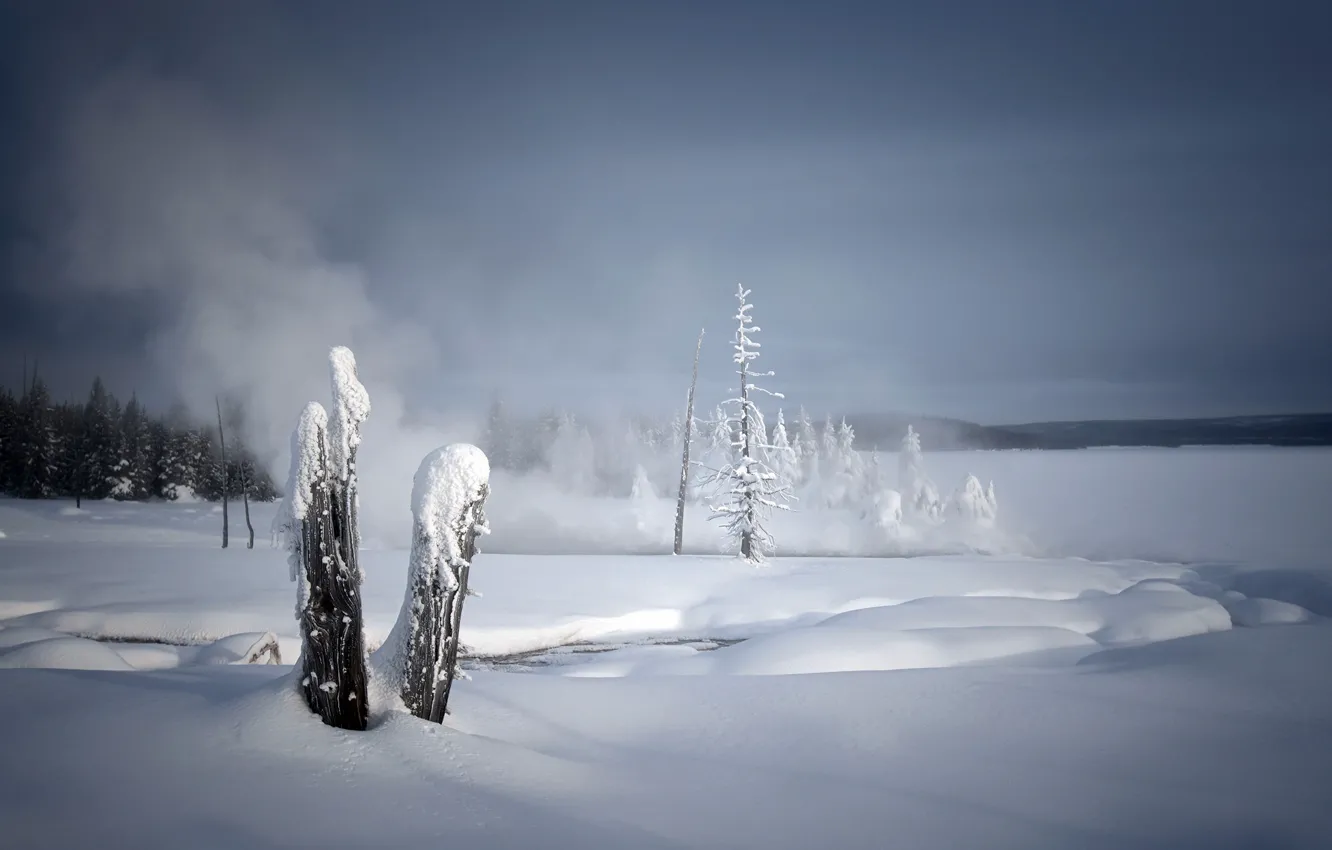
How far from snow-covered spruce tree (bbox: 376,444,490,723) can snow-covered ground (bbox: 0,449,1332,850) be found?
1.42 feet

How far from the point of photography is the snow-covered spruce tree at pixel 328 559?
5.75 metres

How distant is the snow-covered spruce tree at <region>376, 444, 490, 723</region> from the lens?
247 inches

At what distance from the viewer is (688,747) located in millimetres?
6867

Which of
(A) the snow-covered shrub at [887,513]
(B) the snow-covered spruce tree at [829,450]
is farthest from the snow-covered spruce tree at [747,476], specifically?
(B) the snow-covered spruce tree at [829,450]

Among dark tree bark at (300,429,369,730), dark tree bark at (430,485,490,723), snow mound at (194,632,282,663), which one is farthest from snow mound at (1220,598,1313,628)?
snow mound at (194,632,282,663)

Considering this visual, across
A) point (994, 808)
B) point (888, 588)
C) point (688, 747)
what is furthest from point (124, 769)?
point (888, 588)

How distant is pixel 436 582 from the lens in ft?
21.1

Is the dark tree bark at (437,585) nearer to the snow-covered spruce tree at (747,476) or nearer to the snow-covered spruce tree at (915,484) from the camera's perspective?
the snow-covered spruce tree at (747,476)

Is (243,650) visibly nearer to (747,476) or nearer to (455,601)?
(455,601)

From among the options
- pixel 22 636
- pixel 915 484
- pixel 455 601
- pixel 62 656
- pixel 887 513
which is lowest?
pixel 887 513

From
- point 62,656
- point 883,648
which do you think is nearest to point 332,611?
point 62,656

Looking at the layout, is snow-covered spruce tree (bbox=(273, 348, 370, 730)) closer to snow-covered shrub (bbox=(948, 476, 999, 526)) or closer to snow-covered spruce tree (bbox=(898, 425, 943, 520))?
snow-covered spruce tree (bbox=(898, 425, 943, 520))

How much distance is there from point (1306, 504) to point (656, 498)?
4120 cm

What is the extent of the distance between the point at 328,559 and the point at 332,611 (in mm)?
488
